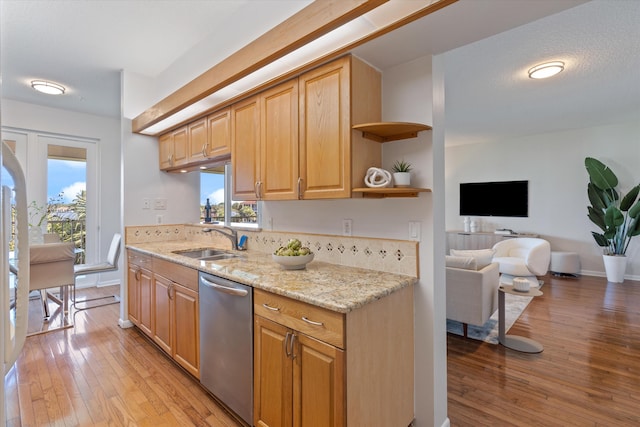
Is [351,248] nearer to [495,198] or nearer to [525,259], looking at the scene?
[525,259]

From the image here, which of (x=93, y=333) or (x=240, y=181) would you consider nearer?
(x=240, y=181)

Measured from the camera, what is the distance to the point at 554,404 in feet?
6.85

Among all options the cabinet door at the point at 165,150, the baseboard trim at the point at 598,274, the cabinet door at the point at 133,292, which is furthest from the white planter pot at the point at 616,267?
the cabinet door at the point at 133,292

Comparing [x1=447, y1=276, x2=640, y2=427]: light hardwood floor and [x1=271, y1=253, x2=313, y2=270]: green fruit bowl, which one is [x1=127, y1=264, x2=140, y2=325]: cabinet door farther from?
[x1=447, y1=276, x2=640, y2=427]: light hardwood floor

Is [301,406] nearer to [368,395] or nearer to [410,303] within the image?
[368,395]

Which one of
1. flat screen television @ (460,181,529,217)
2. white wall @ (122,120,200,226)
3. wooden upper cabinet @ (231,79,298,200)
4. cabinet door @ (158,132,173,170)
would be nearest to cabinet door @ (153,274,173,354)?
wooden upper cabinet @ (231,79,298,200)

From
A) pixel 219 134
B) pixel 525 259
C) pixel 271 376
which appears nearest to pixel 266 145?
pixel 219 134

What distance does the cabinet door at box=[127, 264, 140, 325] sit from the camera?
10.2 feet

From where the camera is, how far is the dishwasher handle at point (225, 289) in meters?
1.78

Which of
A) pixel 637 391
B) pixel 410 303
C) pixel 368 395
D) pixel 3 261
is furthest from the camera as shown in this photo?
pixel 637 391

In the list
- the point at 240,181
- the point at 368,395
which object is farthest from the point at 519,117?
the point at 368,395

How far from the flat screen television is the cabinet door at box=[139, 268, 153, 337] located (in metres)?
6.52

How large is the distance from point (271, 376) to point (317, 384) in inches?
13.0

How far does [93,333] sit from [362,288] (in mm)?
3177
